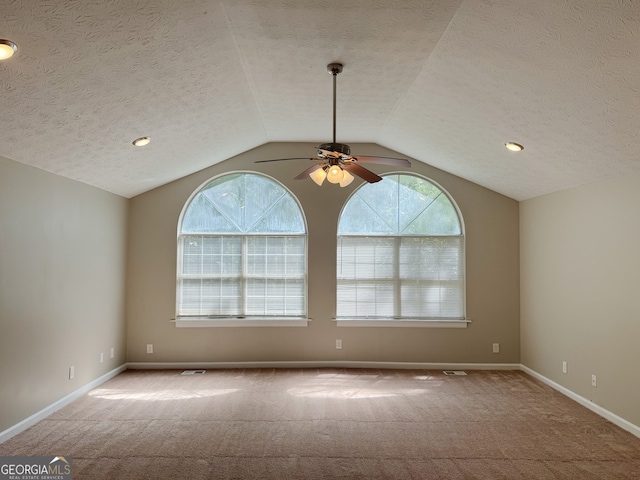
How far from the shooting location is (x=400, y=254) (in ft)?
20.1

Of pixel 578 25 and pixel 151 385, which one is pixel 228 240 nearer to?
pixel 151 385

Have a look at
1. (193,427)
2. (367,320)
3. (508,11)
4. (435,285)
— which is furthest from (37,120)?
(435,285)

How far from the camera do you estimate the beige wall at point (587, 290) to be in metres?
3.98

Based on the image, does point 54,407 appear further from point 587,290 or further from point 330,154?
point 587,290

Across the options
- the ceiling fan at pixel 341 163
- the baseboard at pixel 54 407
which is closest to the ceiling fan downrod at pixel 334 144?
the ceiling fan at pixel 341 163

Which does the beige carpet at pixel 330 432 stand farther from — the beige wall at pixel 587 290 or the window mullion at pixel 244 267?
the window mullion at pixel 244 267

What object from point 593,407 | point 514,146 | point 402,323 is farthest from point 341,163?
point 593,407

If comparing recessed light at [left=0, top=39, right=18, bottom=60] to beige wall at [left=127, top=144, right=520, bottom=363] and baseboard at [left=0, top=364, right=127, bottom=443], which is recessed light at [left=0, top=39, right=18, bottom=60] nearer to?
baseboard at [left=0, top=364, right=127, bottom=443]

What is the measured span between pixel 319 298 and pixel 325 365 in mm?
844

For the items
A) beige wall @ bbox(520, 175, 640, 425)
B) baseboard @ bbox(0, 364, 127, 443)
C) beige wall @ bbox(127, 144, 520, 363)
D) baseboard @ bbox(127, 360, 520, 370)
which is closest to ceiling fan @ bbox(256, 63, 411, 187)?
beige wall @ bbox(520, 175, 640, 425)

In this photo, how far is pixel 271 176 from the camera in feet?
20.0

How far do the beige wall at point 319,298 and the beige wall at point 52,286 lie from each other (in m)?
0.36

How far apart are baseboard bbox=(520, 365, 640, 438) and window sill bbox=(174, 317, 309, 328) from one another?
2.81 meters

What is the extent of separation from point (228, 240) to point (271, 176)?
0.99m
